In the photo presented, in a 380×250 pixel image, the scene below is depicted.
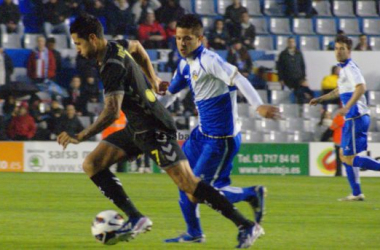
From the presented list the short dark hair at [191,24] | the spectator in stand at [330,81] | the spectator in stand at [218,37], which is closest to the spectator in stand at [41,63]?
the spectator in stand at [218,37]

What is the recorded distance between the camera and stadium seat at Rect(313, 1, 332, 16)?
2466cm

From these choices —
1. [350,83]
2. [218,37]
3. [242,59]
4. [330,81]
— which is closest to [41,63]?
[218,37]

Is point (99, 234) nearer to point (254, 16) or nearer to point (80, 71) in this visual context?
point (80, 71)

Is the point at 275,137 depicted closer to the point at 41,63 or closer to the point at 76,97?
the point at 76,97

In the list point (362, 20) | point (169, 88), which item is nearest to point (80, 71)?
point (362, 20)

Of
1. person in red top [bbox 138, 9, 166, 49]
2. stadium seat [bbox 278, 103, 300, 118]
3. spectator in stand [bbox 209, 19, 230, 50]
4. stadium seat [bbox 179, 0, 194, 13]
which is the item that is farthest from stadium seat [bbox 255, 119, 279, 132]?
stadium seat [bbox 179, 0, 194, 13]

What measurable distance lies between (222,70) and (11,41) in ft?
47.0

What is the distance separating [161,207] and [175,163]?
467 cm

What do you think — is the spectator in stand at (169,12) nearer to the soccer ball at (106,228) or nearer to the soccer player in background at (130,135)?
the soccer player in background at (130,135)

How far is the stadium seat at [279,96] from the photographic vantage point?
2192 centimetres

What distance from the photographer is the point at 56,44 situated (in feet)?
70.4

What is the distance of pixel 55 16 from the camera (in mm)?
21109

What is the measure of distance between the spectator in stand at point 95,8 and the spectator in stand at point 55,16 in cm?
47

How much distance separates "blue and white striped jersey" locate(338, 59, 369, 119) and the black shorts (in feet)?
17.2
